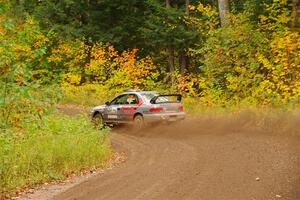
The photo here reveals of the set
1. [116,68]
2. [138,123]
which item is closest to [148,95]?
[138,123]

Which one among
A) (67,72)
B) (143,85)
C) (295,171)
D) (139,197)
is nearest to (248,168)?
(295,171)

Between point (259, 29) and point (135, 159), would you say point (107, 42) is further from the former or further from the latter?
point (135, 159)

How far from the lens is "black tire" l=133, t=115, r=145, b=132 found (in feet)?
59.0

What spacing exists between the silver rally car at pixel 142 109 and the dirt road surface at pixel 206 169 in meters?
1.73

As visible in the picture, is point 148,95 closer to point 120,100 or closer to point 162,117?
point 162,117

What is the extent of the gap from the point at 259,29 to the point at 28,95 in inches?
498

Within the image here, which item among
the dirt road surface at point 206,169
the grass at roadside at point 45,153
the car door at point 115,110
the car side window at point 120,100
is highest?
the car side window at point 120,100

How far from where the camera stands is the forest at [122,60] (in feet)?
32.8

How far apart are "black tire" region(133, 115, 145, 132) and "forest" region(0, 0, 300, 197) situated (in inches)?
145

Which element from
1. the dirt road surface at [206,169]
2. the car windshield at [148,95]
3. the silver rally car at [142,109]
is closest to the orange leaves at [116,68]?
the silver rally car at [142,109]

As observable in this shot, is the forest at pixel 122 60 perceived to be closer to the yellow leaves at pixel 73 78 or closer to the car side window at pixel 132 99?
the yellow leaves at pixel 73 78

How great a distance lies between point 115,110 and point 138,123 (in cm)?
159

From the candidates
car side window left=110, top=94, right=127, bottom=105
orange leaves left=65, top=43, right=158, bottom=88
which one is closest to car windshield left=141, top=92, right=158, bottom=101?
car side window left=110, top=94, right=127, bottom=105

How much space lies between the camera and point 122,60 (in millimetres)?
A: 30797
